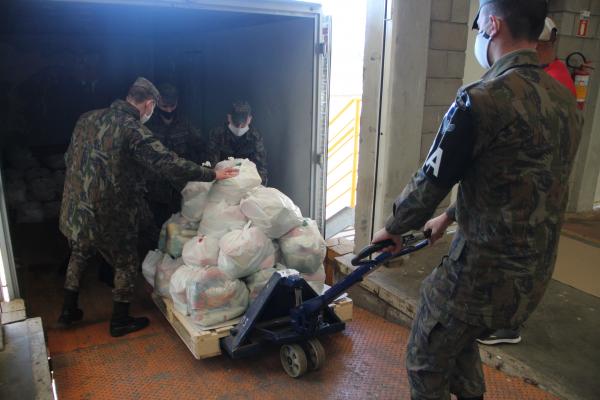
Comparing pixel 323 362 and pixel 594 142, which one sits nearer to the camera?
pixel 323 362

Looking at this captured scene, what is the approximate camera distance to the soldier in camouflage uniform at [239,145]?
433cm

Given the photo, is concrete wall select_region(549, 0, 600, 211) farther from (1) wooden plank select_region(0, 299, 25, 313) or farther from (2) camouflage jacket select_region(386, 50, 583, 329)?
(1) wooden plank select_region(0, 299, 25, 313)

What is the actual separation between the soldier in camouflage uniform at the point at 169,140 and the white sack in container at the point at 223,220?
1.16 m

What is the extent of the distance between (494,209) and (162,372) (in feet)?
7.19

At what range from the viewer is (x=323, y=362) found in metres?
2.72

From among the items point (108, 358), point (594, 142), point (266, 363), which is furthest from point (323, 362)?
point (594, 142)

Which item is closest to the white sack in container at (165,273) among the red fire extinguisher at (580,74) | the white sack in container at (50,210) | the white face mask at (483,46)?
the white face mask at (483,46)

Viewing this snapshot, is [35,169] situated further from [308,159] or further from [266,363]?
[266,363]

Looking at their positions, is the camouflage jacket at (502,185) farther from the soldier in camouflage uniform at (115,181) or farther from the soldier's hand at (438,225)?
the soldier in camouflage uniform at (115,181)

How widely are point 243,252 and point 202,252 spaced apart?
12.3 inches

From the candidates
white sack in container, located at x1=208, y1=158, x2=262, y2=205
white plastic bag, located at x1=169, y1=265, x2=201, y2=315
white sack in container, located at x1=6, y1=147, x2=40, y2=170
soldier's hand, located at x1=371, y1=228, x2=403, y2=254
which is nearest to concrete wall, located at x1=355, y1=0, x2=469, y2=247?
white sack in container, located at x1=208, y1=158, x2=262, y2=205

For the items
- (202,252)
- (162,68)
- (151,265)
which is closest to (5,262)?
(151,265)

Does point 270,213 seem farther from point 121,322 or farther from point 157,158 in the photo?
point 121,322

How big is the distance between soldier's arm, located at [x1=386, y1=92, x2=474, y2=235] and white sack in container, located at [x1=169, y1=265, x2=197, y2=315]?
1.71 m
